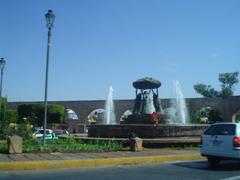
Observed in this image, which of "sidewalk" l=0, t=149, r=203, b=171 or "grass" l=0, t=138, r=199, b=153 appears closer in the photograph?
"sidewalk" l=0, t=149, r=203, b=171

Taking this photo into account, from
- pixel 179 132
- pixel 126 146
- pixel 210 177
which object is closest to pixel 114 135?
pixel 179 132

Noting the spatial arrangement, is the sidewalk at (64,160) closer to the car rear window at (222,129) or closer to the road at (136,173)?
the road at (136,173)

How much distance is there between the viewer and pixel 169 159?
639 inches

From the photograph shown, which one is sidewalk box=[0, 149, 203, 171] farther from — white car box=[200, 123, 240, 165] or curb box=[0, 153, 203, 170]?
white car box=[200, 123, 240, 165]

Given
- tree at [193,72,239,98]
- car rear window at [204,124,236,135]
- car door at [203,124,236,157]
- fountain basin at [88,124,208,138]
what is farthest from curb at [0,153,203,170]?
tree at [193,72,239,98]

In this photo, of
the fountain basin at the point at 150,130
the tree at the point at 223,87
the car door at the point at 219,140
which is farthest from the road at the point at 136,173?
the tree at the point at 223,87

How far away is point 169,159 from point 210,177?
4606 millimetres

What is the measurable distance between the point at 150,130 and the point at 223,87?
86867mm

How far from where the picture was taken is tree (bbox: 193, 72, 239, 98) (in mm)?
106125

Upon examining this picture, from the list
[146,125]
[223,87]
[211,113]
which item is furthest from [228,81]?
[146,125]

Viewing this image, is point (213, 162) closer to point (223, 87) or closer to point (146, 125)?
point (146, 125)

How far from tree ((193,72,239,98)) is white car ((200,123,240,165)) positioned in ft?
307

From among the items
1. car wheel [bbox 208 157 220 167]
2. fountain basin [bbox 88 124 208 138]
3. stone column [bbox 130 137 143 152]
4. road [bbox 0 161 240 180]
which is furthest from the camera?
fountain basin [bbox 88 124 208 138]

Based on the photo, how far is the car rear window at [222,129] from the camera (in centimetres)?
1366
